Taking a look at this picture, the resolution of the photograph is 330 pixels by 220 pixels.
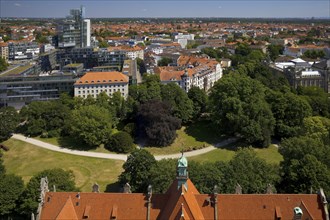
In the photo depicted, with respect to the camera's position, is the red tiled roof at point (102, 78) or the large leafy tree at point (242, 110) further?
the red tiled roof at point (102, 78)

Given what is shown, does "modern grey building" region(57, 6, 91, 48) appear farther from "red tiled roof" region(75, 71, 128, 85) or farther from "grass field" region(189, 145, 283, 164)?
"grass field" region(189, 145, 283, 164)

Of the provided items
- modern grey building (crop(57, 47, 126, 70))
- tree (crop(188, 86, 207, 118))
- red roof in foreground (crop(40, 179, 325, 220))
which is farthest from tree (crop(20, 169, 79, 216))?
modern grey building (crop(57, 47, 126, 70))

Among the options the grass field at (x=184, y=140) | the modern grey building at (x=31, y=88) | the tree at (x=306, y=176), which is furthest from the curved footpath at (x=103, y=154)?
the tree at (x=306, y=176)

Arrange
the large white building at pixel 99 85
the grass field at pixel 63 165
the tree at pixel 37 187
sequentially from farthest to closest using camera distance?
the large white building at pixel 99 85, the grass field at pixel 63 165, the tree at pixel 37 187

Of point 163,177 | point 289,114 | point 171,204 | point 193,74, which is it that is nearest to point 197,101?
point 289,114

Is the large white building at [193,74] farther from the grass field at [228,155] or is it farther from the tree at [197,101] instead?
the grass field at [228,155]

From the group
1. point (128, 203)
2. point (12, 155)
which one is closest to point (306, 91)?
point (12, 155)
